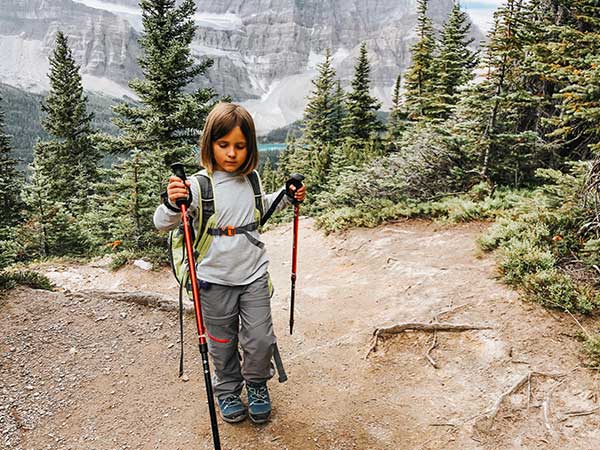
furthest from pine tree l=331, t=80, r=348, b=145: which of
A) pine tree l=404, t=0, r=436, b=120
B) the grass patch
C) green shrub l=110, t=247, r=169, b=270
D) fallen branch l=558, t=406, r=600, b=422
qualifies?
fallen branch l=558, t=406, r=600, b=422

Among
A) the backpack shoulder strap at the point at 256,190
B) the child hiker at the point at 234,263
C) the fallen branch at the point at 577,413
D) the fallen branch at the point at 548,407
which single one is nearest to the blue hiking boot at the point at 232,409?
the child hiker at the point at 234,263

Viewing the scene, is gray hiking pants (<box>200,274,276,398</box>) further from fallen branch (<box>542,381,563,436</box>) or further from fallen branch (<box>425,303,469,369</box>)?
fallen branch (<box>542,381,563,436</box>)

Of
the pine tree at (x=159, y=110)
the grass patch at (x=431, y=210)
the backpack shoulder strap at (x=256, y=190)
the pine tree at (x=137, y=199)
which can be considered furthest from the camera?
the pine tree at (x=159, y=110)

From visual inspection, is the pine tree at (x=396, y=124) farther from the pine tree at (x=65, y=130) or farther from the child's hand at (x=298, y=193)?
the child's hand at (x=298, y=193)

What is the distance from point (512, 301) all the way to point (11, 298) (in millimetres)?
6182

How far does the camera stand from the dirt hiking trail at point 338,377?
3.32 meters

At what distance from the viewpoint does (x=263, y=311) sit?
3332mm

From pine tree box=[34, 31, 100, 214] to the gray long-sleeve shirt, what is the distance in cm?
2656

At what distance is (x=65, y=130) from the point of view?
27453 mm

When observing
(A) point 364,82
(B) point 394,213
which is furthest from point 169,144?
(A) point 364,82

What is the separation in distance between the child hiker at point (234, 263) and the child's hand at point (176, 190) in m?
0.15

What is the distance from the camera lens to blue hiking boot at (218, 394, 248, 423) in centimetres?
345

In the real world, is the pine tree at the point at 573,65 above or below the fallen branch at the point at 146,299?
above

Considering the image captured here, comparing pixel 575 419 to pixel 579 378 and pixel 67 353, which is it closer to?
pixel 579 378
